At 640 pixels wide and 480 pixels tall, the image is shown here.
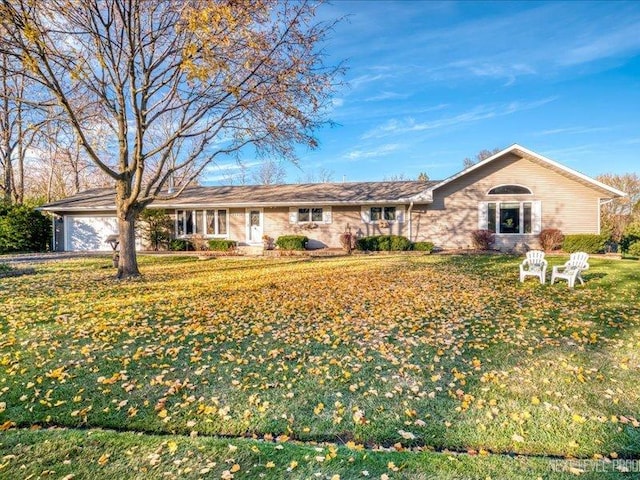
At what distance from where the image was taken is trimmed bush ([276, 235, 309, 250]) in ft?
65.1

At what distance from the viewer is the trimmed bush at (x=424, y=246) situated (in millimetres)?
18667

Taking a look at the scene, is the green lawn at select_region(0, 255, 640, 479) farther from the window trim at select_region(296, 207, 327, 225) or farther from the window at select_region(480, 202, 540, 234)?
the window trim at select_region(296, 207, 327, 225)

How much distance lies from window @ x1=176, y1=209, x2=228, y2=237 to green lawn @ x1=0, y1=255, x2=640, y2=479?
13488 mm

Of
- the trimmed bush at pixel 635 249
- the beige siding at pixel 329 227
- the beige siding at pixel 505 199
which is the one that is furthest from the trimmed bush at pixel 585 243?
the beige siding at pixel 329 227

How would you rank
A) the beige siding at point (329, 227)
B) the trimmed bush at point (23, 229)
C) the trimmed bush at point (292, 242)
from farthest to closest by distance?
the trimmed bush at point (23, 229) < the beige siding at point (329, 227) < the trimmed bush at point (292, 242)

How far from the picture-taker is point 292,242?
19.8m

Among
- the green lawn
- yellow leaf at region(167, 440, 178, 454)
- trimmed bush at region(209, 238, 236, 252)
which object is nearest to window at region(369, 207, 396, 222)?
trimmed bush at region(209, 238, 236, 252)

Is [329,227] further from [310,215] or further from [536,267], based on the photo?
[536,267]

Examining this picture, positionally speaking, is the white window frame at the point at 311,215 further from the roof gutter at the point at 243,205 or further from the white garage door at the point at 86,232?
the white garage door at the point at 86,232

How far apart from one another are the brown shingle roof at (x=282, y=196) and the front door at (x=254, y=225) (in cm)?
80

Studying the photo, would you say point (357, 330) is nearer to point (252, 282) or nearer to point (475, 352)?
point (475, 352)

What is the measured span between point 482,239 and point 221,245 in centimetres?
1340

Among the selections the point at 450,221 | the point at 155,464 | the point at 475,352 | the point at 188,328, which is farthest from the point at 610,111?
the point at 155,464

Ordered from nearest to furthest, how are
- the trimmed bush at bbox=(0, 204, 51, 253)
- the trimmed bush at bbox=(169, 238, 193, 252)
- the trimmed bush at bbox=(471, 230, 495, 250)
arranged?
the trimmed bush at bbox=(471, 230, 495, 250), the trimmed bush at bbox=(0, 204, 51, 253), the trimmed bush at bbox=(169, 238, 193, 252)
